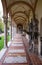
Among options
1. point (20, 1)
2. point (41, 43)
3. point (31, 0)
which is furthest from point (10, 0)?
point (41, 43)

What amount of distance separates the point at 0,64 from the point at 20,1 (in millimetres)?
7736

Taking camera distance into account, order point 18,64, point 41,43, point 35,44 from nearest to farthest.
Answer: point 18,64 < point 41,43 < point 35,44

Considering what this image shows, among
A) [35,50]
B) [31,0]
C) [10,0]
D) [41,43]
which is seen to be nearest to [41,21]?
[41,43]

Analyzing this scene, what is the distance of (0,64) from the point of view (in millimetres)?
7348

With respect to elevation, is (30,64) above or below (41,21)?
below

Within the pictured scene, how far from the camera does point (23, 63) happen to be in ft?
24.5

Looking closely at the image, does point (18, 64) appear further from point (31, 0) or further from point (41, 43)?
point (31, 0)

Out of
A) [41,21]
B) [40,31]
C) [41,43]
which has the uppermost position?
[41,21]

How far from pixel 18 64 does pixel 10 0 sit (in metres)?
7.58

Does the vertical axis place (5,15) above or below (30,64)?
above

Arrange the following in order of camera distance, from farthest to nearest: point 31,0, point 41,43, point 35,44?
point 31,0 < point 35,44 < point 41,43

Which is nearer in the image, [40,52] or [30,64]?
[30,64]

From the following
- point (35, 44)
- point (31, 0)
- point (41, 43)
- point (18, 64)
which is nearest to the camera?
point (18, 64)

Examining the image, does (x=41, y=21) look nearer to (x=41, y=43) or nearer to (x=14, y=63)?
(x=41, y=43)
